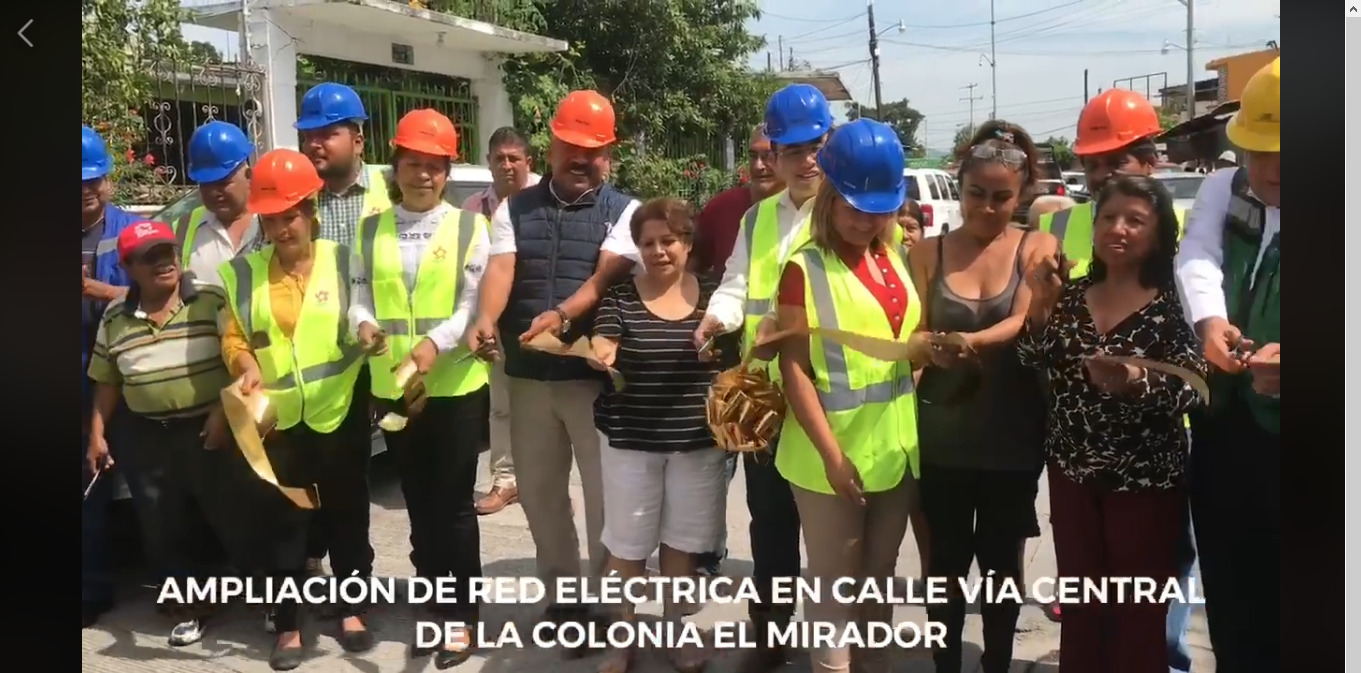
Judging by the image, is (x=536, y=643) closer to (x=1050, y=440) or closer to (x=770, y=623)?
(x=770, y=623)

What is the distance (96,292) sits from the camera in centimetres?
303

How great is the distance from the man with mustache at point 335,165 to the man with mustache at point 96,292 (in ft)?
2.02

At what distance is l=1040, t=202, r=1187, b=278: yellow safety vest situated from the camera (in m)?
2.44

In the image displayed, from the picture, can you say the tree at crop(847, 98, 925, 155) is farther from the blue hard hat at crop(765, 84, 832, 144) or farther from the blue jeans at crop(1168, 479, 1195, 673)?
the blue jeans at crop(1168, 479, 1195, 673)

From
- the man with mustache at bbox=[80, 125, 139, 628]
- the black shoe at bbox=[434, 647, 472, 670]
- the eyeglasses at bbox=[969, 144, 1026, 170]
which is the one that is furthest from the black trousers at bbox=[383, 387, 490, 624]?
the eyeglasses at bbox=[969, 144, 1026, 170]

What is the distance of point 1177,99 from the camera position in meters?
3.09

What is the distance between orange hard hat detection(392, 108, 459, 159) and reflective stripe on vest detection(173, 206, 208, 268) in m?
0.88

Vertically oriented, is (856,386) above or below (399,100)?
below

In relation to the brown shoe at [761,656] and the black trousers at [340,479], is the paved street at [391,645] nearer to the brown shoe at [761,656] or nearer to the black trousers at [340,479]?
the brown shoe at [761,656]

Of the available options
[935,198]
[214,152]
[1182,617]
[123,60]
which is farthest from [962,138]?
[935,198]

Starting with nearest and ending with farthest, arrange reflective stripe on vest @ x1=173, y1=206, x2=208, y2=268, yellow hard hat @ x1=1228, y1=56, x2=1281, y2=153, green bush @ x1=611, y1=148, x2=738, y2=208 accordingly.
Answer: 1. yellow hard hat @ x1=1228, y1=56, x2=1281, y2=153
2. reflective stripe on vest @ x1=173, y1=206, x2=208, y2=268
3. green bush @ x1=611, y1=148, x2=738, y2=208

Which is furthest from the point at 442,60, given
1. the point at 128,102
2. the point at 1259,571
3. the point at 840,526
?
the point at 1259,571

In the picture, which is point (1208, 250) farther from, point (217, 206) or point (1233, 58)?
point (217, 206)

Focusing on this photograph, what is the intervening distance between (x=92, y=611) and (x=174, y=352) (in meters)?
1.10
